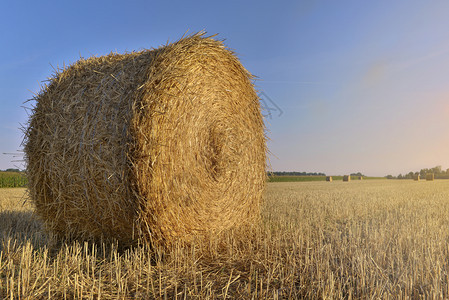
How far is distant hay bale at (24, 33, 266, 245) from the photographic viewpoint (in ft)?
12.3

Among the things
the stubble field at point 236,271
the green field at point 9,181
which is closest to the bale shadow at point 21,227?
the stubble field at point 236,271

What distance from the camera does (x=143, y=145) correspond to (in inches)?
145

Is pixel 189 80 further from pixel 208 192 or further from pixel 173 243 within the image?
pixel 173 243

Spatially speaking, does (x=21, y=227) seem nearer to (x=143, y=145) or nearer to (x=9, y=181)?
(x=143, y=145)

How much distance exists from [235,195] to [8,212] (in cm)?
530

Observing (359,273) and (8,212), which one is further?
(8,212)

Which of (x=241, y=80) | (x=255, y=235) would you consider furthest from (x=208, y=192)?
(x=241, y=80)

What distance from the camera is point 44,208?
15.9 feet

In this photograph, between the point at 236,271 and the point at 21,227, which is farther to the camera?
the point at 21,227

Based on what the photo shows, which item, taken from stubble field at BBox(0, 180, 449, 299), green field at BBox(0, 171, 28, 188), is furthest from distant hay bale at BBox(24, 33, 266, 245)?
green field at BBox(0, 171, 28, 188)

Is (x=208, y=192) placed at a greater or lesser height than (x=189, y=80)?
lesser

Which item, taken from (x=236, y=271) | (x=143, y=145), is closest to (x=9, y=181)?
(x=143, y=145)

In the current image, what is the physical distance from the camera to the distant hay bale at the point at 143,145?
3.76 metres

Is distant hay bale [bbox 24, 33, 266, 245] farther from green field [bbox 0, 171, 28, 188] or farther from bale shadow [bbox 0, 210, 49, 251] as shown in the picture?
green field [bbox 0, 171, 28, 188]
